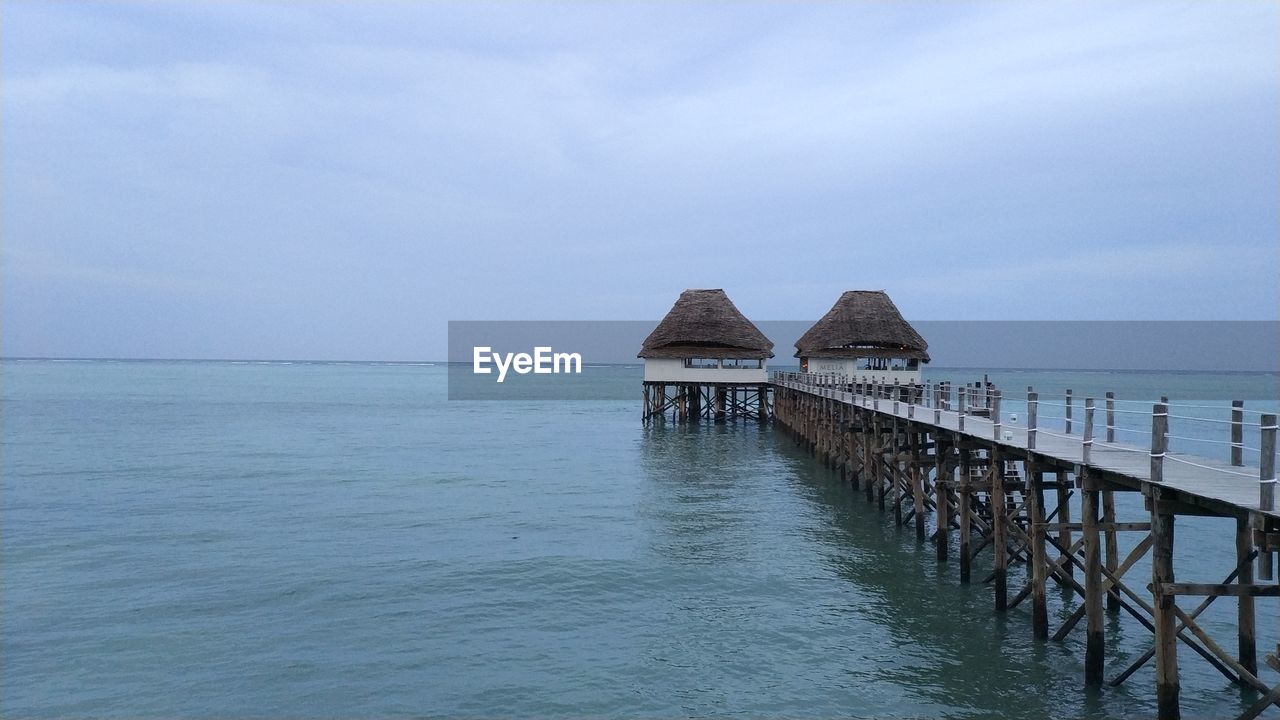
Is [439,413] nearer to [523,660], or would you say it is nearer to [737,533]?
[737,533]

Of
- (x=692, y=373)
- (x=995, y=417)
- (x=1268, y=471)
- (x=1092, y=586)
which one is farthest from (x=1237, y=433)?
(x=692, y=373)

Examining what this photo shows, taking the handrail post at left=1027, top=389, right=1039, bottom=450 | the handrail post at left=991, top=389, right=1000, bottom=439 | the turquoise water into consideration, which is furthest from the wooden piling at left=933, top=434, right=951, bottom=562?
the handrail post at left=1027, top=389, right=1039, bottom=450

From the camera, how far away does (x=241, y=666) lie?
1079 cm

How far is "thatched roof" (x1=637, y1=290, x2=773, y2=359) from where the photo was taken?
42312mm

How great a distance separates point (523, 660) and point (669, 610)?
9.28 ft

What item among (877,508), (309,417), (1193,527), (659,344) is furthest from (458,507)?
(309,417)

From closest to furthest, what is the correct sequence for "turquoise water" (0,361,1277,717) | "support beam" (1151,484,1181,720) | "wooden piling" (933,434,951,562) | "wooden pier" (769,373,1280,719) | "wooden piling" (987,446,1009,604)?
"wooden pier" (769,373,1280,719) → "support beam" (1151,484,1181,720) → "turquoise water" (0,361,1277,717) → "wooden piling" (987,446,1009,604) → "wooden piling" (933,434,951,562)

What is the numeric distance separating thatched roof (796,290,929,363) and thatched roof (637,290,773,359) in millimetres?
3078

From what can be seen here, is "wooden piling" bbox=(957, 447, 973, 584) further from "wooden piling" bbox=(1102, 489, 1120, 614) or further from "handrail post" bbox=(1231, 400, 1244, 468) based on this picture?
"handrail post" bbox=(1231, 400, 1244, 468)

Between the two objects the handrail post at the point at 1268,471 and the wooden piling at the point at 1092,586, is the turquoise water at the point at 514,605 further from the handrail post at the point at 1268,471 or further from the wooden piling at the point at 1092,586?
the handrail post at the point at 1268,471

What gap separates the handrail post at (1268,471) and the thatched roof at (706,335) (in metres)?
34.4

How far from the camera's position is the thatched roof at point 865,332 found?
3828cm

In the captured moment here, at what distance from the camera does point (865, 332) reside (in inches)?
1524

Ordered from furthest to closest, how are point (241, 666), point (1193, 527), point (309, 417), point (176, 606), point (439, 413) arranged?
point (439, 413)
point (309, 417)
point (1193, 527)
point (176, 606)
point (241, 666)
